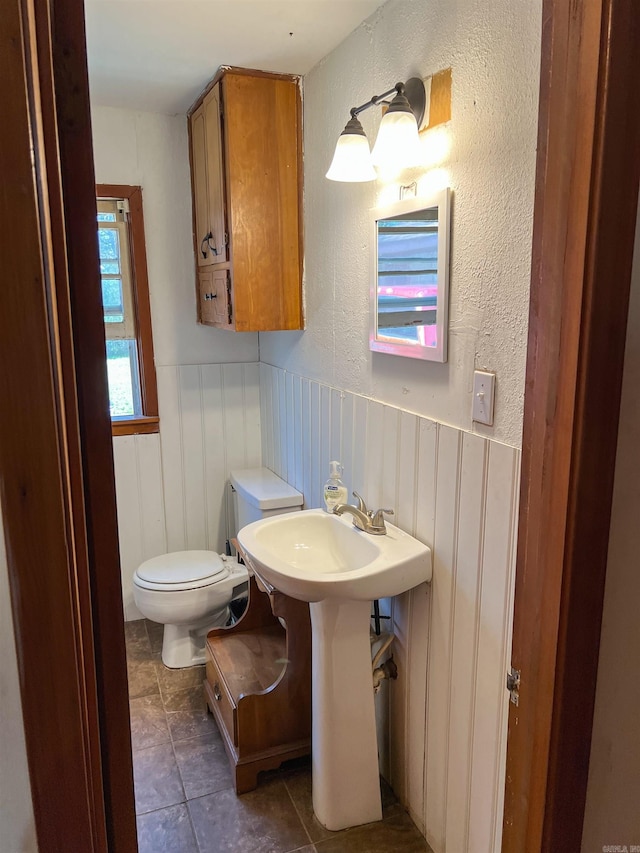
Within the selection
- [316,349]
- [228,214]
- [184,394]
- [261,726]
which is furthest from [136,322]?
[261,726]

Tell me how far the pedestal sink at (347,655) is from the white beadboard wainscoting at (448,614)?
11 centimetres

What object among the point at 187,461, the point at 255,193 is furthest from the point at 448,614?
the point at 187,461

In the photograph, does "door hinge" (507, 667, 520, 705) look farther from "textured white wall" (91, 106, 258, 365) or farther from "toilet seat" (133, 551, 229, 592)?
Result: "textured white wall" (91, 106, 258, 365)

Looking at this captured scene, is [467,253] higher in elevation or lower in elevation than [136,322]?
higher

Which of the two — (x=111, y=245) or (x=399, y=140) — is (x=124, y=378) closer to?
(x=111, y=245)

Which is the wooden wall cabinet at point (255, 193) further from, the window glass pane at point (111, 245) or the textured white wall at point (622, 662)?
the textured white wall at point (622, 662)

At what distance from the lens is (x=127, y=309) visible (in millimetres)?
2818

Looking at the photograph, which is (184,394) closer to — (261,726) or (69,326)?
(261,726)

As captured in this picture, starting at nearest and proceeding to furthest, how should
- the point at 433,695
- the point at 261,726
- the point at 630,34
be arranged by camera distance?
the point at 630,34 → the point at 433,695 → the point at 261,726

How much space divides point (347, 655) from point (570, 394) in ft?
3.62

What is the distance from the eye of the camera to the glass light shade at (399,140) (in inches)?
57.4

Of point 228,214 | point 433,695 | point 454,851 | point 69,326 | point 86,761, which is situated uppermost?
point 228,214

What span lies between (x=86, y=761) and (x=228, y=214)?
1962mm

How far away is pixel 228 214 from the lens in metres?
2.24
